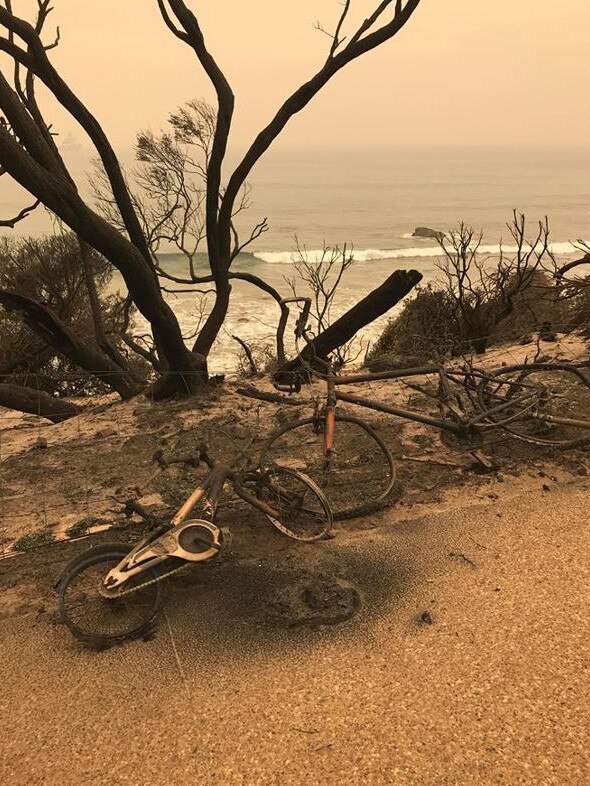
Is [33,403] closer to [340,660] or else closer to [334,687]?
[340,660]

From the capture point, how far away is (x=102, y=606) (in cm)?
327

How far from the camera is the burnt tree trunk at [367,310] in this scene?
5.88 metres

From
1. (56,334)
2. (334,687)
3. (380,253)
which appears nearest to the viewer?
(334,687)

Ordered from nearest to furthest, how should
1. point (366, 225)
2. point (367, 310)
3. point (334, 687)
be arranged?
1. point (334, 687)
2. point (367, 310)
3. point (366, 225)

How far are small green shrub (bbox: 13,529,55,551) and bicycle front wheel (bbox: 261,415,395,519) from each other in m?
1.71

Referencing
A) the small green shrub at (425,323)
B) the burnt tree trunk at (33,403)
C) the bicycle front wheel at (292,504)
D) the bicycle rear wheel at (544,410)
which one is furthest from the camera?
the small green shrub at (425,323)

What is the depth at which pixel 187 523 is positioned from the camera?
3.24m

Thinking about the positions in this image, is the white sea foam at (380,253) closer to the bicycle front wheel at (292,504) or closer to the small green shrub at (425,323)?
the small green shrub at (425,323)

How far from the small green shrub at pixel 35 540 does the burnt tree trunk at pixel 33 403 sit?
3.70 meters

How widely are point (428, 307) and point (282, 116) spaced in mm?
6654

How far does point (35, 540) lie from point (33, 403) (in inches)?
174

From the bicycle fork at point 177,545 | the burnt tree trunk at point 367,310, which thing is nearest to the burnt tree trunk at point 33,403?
the burnt tree trunk at point 367,310

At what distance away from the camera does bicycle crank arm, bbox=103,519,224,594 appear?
9.96 ft

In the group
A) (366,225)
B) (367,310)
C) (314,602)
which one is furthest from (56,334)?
(366,225)
